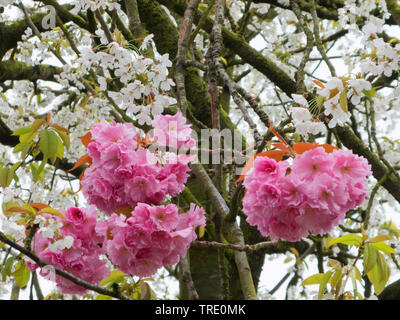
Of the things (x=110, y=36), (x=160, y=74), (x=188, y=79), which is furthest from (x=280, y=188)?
(x=188, y=79)

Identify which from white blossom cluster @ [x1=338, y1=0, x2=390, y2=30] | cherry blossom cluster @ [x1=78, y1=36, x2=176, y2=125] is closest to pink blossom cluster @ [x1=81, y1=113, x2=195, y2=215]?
cherry blossom cluster @ [x1=78, y1=36, x2=176, y2=125]

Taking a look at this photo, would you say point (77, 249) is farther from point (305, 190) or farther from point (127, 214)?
point (305, 190)

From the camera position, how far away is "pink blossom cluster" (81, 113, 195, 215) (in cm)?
109

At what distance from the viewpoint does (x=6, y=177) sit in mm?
1425

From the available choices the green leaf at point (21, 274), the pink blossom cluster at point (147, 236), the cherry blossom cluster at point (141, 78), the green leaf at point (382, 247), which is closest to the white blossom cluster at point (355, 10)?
the cherry blossom cluster at point (141, 78)

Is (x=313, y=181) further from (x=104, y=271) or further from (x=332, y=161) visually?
(x=104, y=271)

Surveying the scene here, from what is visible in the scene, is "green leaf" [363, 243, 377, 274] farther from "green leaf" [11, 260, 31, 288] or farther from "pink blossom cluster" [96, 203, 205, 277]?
"green leaf" [11, 260, 31, 288]

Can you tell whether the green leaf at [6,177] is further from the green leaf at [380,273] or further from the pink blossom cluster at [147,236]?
the green leaf at [380,273]

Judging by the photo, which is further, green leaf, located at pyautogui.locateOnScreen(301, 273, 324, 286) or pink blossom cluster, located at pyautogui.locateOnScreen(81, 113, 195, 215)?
green leaf, located at pyautogui.locateOnScreen(301, 273, 324, 286)

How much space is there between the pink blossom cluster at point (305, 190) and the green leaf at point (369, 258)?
37cm

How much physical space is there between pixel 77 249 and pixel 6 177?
0.38m

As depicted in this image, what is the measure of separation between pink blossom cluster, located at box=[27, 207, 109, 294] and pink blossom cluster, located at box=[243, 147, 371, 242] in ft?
1.46

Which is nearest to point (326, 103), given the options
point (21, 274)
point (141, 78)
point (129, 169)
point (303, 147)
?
point (303, 147)
